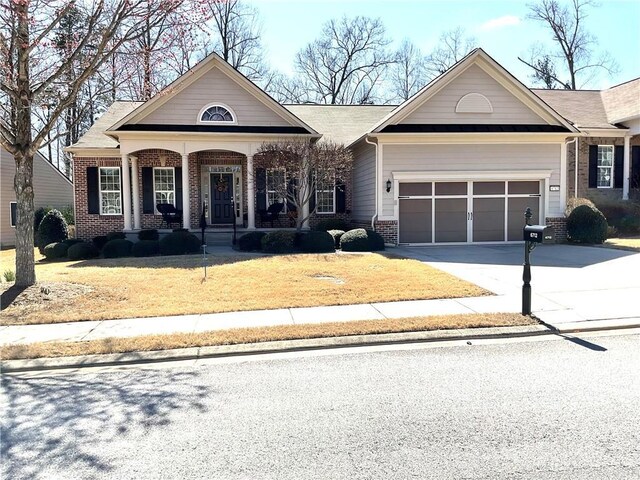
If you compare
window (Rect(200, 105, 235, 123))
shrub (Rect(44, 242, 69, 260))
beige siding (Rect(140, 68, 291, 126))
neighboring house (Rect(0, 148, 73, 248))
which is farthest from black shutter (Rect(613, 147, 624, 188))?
neighboring house (Rect(0, 148, 73, 248))

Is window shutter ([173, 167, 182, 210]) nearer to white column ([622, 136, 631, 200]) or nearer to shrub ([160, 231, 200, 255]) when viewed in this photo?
shrub ([160, 231, 200, 255])

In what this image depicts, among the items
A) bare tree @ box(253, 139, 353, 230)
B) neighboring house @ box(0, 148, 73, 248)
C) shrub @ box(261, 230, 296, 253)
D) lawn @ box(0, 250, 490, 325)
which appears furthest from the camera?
neighboring house @ box(0, 148, 73, 248)

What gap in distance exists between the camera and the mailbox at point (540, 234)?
7.21m

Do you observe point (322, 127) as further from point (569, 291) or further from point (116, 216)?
point (569, 291)

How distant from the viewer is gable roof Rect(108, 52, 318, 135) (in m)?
17.3

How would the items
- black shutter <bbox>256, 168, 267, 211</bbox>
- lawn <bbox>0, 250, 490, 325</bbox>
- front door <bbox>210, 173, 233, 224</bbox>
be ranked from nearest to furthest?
1. lawn <bbox>0, 250, 490, 325</bbox>
2. black shutter <bbox>256, 168, 267, 211</bbox>
3. front door <bbox>210, 173, 233, 224</bbox>

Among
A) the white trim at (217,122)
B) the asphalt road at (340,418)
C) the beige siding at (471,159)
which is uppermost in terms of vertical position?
the white trim at (217,122)

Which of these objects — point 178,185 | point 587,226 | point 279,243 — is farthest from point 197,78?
point 587,226

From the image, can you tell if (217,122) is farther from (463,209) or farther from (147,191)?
(463,209)

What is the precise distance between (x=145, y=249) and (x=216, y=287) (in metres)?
6.57

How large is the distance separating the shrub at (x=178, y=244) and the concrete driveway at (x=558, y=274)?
6678 mm

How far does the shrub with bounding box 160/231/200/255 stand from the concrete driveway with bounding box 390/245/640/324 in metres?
6.68

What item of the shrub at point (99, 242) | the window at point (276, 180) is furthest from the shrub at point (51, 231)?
the window at point (276, 180)

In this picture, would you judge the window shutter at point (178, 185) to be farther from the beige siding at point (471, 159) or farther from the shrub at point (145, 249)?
the beige siding at point (471, 159)
